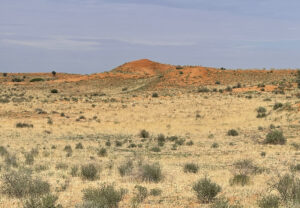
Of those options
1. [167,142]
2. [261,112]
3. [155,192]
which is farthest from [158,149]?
[261,112]

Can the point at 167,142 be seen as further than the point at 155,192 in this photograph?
Yes

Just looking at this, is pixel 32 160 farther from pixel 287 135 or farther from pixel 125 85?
pixel 125 85

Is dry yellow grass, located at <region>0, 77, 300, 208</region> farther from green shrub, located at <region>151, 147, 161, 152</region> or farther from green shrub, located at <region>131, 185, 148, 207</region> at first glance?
green shrub, located at <region>151, 147, 161, 152</region>

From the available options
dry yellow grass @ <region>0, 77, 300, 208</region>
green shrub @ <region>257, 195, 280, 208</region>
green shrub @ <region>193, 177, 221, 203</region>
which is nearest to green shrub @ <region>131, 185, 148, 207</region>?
dry yellow grass @ <region>0, 77, 300, 208</region>

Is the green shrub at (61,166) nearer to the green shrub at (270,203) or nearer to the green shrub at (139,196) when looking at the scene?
the green shrub at (139,196)

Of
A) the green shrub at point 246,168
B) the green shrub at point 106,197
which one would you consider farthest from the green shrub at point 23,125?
the green shrub at point 106,197

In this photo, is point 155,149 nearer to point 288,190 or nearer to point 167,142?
point 167,142

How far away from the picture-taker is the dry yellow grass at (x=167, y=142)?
484 inches

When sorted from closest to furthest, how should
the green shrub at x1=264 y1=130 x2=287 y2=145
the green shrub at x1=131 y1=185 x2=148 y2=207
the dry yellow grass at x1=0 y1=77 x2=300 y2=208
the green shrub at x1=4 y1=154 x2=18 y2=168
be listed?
the green shrub at x1=131 y1=185 x2=148 y2=207
the dry yellow grass at x1=0 y1=77 x2=300 y2=208
the green shrub at x1=4 y1=154 x2=18 y2=168
the green shrub at x1=264 y1=130 x2=287 y2=145

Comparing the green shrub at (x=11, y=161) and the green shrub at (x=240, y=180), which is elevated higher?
the green shrub at (x=240, y=180)

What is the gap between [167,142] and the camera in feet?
87.2

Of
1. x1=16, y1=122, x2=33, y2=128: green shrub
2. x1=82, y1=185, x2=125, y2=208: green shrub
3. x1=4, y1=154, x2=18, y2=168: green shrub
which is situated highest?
x1=82, y1=185, x2=125, y2=208: green shrub

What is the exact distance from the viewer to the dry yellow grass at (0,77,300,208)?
12297mm

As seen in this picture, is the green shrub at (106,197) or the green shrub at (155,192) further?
the green shrub at (155,192)
